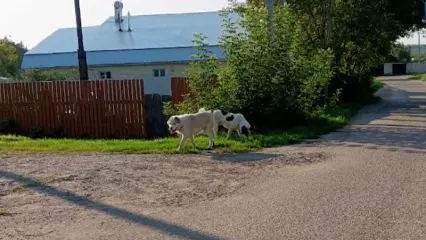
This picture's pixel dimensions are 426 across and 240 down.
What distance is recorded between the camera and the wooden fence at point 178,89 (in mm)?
16781

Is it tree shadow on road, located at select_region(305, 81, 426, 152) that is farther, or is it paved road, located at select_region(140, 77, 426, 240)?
tree shadow on road, located at select_region(305, 81, 426, 152)

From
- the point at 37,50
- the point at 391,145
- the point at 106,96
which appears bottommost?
the point at 391,145

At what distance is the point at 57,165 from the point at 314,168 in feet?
16.0

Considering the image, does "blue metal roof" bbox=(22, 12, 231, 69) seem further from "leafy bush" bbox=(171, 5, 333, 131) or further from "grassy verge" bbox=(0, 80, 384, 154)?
"grassy verge" bbox=(0, 80, 384, 154)

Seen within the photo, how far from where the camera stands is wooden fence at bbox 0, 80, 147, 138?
16.9 metres

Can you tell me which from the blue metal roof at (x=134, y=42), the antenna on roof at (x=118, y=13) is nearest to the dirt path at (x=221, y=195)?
the blue metal roof at (x=134, y=42)

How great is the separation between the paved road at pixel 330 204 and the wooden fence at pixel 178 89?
7160mm

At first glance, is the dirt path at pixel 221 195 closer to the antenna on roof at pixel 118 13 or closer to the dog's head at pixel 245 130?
the dog's head at pixel 245 130

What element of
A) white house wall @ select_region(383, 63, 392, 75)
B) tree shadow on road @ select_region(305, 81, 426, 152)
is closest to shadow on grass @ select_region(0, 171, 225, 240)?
tree shadow on road @ select_region(305, 81, 426, 152)

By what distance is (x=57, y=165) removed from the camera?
10195 millimetres

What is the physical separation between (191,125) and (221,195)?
4229 millimetres

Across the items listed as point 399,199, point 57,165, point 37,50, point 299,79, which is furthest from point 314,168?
point 37,50

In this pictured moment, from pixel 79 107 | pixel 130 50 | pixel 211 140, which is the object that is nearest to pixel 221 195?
pixel 211 140

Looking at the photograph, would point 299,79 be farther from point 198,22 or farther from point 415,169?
point 198,22
